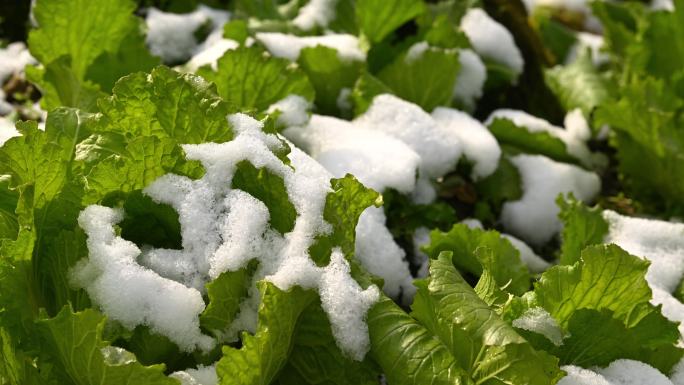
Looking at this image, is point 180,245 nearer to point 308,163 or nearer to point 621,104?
point 308,163

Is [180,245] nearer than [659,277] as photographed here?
Yes

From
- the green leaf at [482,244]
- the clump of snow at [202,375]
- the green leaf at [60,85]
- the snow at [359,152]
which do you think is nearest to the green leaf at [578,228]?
the green leaf at [482,244]

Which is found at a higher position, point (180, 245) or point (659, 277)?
point (180, 245)

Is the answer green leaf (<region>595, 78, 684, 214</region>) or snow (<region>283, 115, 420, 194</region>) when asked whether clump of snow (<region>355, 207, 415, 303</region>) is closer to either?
snow (<region>283, 115, 420, 194</region>)

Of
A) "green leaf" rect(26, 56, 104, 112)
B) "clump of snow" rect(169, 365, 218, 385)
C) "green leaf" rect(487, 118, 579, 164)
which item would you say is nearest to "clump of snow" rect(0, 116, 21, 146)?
"green leaf" rect(26, 56, 104, 112)

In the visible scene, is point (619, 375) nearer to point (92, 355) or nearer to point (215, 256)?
point (215, 256)

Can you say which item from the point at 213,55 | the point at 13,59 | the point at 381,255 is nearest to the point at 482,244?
the point at 381,255

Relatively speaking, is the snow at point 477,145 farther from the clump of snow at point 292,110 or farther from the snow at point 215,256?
the snow at point 215,256

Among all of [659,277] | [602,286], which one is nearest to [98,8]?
[602,286]
